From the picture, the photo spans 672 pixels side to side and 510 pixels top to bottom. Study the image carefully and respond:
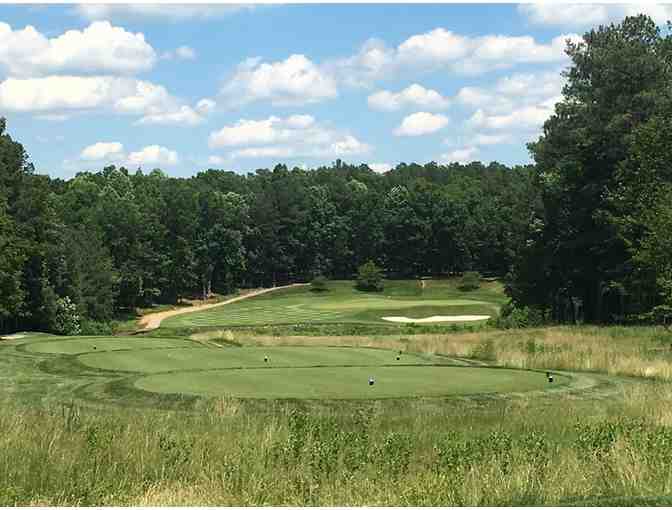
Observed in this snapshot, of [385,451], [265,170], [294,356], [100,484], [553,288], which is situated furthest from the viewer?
[265,170]

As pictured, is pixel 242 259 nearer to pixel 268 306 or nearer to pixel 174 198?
pixel 174 198

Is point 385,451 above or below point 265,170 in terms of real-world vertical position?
below

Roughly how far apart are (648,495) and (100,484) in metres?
5.83

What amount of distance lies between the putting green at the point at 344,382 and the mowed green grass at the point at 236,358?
2525 millimetres

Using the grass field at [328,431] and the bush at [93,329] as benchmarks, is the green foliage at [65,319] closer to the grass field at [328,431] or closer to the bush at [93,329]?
the bush at [93,329]

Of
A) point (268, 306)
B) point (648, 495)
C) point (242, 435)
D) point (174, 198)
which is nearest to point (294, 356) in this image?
point (242, 435)

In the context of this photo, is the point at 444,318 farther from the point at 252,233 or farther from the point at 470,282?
the point at 252,233

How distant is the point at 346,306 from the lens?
9088 centimetres

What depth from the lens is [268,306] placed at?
96.9 meters

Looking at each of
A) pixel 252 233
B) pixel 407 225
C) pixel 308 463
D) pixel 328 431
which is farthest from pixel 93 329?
pixel 407 225

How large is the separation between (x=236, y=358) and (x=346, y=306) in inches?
2669

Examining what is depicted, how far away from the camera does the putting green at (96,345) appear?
1092 inches

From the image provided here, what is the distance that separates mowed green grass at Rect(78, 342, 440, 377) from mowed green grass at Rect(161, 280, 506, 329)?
48619mm

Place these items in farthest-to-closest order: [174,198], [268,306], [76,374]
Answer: [174,198]
[268,306]
[76,374]
